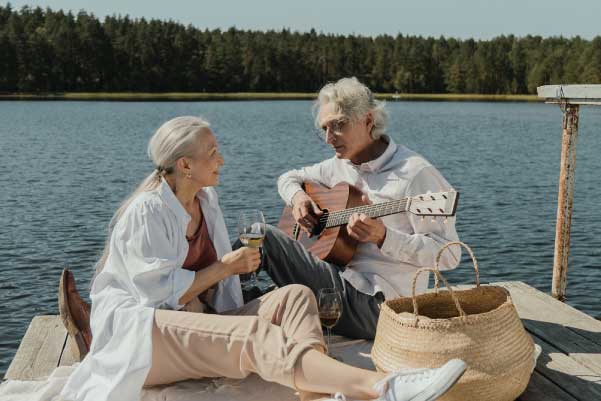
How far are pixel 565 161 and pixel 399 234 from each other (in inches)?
125

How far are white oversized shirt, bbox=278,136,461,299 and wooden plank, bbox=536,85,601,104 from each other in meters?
2.20

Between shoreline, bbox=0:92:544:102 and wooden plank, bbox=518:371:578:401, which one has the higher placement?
wooden plank, bbox=518:371:578:401

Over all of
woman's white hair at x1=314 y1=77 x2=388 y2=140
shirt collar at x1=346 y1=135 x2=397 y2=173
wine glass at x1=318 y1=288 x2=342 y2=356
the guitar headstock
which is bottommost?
wine glass at x1=318 y1=288 x2=342 y2=356

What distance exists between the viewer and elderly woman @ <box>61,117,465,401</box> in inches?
125

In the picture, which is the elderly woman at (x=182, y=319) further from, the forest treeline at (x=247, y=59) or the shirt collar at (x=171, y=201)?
the forest treeline at (x=247, y=59)

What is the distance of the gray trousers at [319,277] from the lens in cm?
438

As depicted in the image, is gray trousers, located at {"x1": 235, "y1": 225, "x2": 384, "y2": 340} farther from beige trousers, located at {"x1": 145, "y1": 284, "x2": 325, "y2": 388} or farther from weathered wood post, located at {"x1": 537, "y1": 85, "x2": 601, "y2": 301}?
weathered wood post, located at {"x1": 537, "y1": 85, "x2": 601, "y2": 301}

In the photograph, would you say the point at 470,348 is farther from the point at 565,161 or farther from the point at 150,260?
the point at 565,161

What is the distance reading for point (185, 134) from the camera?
365 cm

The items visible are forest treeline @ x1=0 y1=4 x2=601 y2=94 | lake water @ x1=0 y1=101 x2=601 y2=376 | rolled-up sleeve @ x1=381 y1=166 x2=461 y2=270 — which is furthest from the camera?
forest treeline @ x1=0 y1=4 x2=601 y2=94

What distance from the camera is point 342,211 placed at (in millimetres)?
4586

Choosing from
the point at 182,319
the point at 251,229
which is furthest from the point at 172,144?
the point at 182,319

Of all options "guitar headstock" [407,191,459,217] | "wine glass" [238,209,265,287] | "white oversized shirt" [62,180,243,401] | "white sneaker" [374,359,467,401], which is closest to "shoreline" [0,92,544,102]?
"guitar headstock" [407,191,459,217]

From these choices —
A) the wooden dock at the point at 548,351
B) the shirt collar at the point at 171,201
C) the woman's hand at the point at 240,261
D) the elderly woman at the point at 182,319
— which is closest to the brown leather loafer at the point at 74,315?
the wooden dock at the point at 548,351
